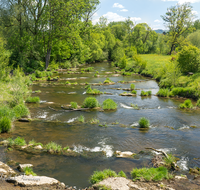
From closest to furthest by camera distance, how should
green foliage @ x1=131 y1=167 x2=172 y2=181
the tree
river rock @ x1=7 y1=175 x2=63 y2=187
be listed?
river rock @ x1=7 y1=175 x2=63 y2=187, green foliage @ x1=131 y1=167 x2=172 y2=181, the tree

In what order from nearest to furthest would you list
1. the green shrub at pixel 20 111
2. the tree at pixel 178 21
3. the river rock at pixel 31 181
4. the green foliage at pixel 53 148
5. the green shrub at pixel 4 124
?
1. the river rock at pixel 31 181
2. the green foliage at pixel 53 148
3. the green shrub at pixel 4 124
4. the green shrub at pixel 20 111
5. the tree at pixel 178 21

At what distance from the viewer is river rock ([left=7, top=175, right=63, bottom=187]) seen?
20.7 ft

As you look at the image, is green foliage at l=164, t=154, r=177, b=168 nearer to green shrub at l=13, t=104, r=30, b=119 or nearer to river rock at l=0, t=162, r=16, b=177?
river rock at l=0, t=162, r=16, b=177

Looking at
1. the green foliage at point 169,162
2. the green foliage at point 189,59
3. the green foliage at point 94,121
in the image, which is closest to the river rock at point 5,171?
the green foliage at point 169,162

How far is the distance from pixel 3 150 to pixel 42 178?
3808 millimetres

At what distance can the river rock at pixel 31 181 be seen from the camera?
6316 millimetres

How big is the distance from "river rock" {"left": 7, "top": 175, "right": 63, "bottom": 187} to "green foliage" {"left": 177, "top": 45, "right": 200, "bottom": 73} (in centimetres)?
2889

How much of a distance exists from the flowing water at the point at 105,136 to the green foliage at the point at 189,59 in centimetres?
1199

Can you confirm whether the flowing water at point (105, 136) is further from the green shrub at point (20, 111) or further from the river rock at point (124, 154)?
the green shrub at point (20, 111)

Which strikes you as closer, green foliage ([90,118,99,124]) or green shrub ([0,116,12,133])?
green shrub ([0,116,12,133])

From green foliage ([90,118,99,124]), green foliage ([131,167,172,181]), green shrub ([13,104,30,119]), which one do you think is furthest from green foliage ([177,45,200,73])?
green foliage ([131,167,172,181])

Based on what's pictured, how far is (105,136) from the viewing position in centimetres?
1190

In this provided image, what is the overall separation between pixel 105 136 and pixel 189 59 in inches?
956

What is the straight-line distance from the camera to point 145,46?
89.6 meters
